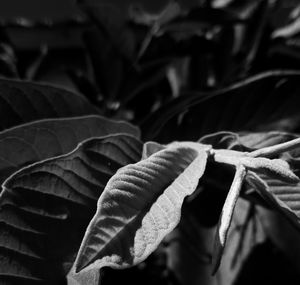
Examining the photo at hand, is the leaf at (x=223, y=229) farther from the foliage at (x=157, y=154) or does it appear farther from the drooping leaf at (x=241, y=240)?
the drooping leaf at (x=241, y=240)

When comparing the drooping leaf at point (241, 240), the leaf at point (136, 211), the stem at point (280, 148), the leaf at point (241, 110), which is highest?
the stem at point (280, 148)

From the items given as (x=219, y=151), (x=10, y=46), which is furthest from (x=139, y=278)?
(x=10, y=46)

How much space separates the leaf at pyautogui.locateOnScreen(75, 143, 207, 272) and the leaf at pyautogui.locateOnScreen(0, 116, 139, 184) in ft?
0.37

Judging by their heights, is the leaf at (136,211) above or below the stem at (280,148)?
below

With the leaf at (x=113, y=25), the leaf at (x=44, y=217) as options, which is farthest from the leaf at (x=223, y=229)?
the leaf at (x=113, y=25)

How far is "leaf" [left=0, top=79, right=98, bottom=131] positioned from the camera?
586 millimetres

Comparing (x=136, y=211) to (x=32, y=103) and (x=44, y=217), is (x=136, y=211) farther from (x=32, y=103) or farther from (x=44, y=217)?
(x=32, y=103)

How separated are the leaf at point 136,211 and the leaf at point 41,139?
0.11 m

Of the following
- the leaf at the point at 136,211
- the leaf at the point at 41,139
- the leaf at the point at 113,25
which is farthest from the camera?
the leaf at the point at 113,25

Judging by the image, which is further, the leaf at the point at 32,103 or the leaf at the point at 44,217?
the leaf at the point at 32,103

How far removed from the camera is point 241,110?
661mm

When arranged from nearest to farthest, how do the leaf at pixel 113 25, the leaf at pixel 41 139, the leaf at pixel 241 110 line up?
the leaf at pixel 41 139 → the leaf at pixel 241 110 → the leaf at pixel 113 25

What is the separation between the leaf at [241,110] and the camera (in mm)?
645

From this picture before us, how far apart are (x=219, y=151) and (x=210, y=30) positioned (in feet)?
1.91
